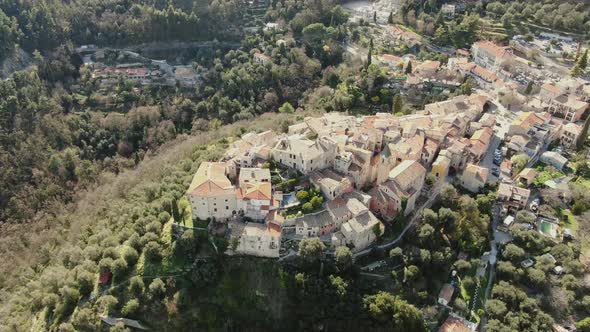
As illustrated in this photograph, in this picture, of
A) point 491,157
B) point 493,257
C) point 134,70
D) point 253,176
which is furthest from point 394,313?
point 134,70

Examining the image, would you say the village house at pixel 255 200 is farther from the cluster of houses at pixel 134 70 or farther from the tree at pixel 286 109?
the cluster of houses at pixel 134 70

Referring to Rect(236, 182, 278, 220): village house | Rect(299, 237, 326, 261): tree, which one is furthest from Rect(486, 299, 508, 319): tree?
Rect(236, 182, 278, 220): village house

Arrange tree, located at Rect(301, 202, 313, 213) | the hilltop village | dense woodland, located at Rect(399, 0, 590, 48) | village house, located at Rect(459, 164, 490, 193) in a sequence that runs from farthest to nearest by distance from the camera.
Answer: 1. dense woodland, located at Rect(399, 0, 590, 48)
2. village house, located at Rect(459, 164, 490, 193)
3. tree, located at Rect(301, 202, 313, 213)
4. the hilltop village

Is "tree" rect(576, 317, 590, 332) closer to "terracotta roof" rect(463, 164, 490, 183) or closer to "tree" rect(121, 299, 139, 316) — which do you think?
"terracotta roof" rect(463, 164, 490, 183)

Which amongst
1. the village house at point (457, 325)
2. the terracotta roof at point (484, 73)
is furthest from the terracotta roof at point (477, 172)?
the terracotta roof at point (484, 73)

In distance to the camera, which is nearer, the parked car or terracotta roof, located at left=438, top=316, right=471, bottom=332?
terracotta roof, located at left=438, top=316, right=471, bottom=332
